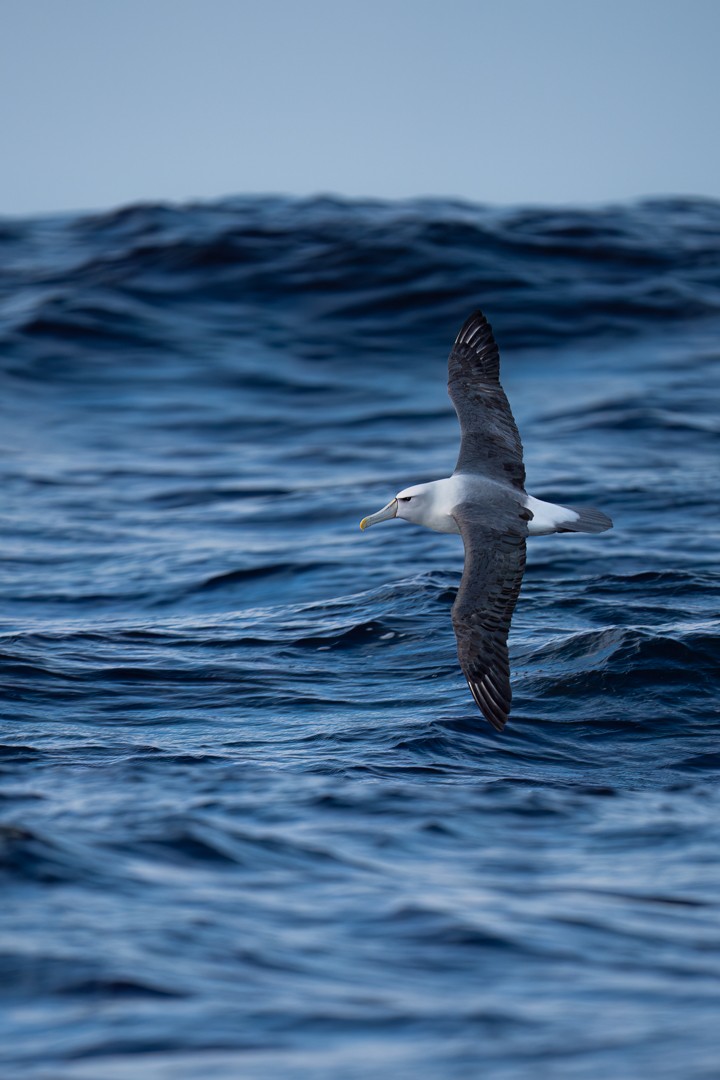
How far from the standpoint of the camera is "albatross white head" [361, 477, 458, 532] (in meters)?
9.49

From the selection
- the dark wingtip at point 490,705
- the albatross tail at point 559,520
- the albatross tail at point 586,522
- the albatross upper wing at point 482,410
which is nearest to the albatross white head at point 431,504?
the albatross upper wing at point 482,410

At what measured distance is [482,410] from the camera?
999 centimetres

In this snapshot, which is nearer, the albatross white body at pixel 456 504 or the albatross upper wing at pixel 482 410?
the albatross white body at pixel 456 504

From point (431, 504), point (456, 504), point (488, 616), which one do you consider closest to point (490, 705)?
point (488, 616)

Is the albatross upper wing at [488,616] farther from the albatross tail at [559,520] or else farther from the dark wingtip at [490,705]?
the albatross tail at [559,520]

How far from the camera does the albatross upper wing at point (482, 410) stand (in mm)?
9797

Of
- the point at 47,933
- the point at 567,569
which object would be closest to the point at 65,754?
the point at 47,933

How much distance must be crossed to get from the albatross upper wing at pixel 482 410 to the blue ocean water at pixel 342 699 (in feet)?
5.80

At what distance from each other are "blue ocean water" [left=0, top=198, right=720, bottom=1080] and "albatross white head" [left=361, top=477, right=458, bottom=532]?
1.41 m

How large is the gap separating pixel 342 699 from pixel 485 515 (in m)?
2.27

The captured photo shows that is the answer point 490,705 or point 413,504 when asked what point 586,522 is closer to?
point 413,504

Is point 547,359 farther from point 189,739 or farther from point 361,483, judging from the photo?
point 189,739

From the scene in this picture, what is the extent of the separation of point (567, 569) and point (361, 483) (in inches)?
169

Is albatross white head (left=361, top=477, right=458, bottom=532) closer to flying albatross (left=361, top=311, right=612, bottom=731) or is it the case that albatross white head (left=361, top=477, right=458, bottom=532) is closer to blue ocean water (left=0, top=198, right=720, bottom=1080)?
flying albatross (left=361, top=311, right=612, bottom=731)
